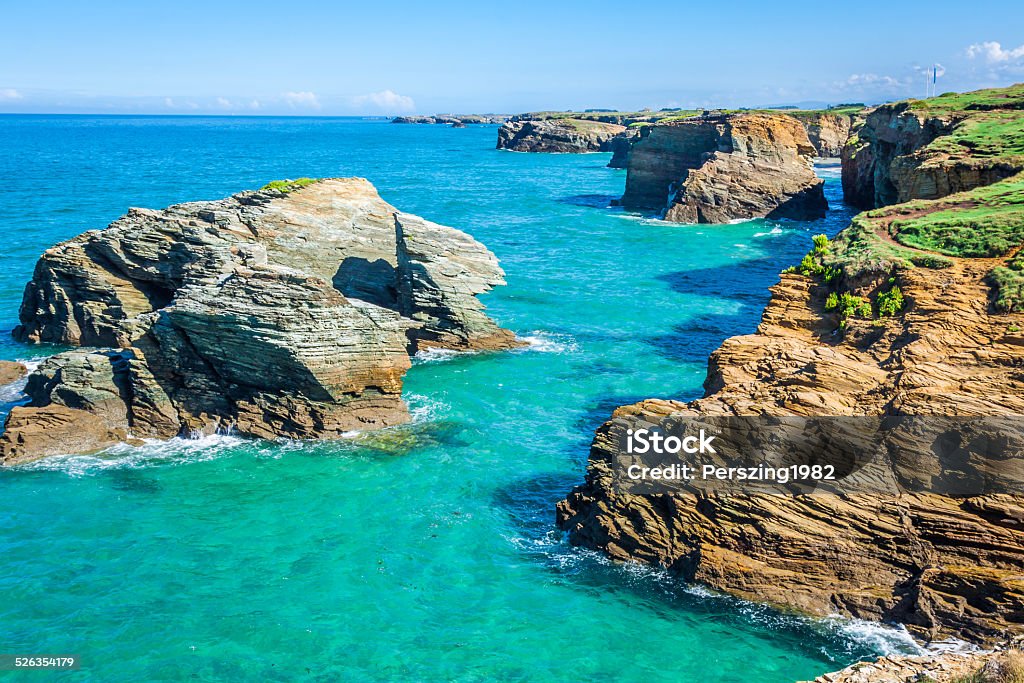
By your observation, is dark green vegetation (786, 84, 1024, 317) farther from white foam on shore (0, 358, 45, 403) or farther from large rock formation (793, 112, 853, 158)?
large rock formation (793, 112, 853, 158)

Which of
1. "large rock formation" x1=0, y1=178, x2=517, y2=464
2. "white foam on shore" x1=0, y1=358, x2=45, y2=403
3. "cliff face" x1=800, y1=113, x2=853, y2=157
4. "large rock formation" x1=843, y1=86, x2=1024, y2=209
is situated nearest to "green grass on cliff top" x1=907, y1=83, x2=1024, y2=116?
"large rock formation" x1=843, y1=86, x2=1024, y2=209

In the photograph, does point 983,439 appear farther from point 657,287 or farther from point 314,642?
point 657,287

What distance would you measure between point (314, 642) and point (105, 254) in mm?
30970

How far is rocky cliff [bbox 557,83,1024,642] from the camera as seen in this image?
20.4 meters

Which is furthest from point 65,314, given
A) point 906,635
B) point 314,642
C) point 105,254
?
point 906,635

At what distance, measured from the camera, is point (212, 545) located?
2675 cm

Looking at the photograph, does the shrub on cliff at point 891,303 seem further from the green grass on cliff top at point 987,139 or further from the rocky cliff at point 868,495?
the green grass on cliff top at point 987,139

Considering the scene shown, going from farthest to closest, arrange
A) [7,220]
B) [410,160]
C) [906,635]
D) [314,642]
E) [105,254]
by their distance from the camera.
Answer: [410,160], [7,220], [105,254], [314,642], [906,635]

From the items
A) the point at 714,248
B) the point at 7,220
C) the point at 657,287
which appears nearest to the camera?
the point at 657,287

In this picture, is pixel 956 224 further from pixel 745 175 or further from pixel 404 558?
pixel 745 175

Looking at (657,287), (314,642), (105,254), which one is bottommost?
(314,642)

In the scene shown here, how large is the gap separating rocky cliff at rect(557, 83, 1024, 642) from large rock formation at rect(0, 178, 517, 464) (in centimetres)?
1234

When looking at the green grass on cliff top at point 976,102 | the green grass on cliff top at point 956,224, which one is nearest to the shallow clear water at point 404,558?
the green grass on cliff top at point 956,224

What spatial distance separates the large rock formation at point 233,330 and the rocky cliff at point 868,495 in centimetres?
1234
